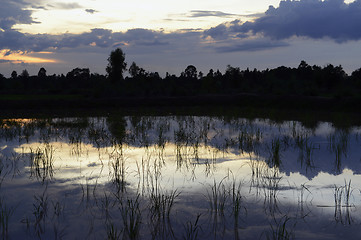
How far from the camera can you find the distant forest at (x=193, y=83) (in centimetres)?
4144

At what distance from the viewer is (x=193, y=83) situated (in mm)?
87312

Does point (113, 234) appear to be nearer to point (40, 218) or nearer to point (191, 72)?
point (40, 218)

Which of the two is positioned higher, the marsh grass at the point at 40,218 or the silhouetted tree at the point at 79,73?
the silhouetted tree at the point at 79,73

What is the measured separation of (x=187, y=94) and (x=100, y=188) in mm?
34565

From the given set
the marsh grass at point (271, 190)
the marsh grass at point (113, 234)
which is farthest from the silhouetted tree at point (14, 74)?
the marsh grass at point (113, 234)

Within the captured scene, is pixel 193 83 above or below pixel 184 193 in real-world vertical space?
above

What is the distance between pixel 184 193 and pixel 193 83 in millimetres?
81350

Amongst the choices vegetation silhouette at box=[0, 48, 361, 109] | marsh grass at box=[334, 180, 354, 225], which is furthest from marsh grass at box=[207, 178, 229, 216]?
vegetation silhouette at box=[0, 48, 361, 109]

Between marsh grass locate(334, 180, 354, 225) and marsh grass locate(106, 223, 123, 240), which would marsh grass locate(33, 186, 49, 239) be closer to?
marsh grass locate(106, 223, 123, 240)

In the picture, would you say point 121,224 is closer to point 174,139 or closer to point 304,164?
point 304,164

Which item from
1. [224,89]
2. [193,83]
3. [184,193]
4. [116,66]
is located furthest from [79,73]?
Answer: [184,193]

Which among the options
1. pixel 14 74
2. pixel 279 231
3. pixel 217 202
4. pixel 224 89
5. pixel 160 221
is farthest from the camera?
pixel 14 74

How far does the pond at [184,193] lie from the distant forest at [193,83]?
972 inches

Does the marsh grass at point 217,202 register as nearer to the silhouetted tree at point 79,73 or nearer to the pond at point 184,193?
the pond at point 184,193
